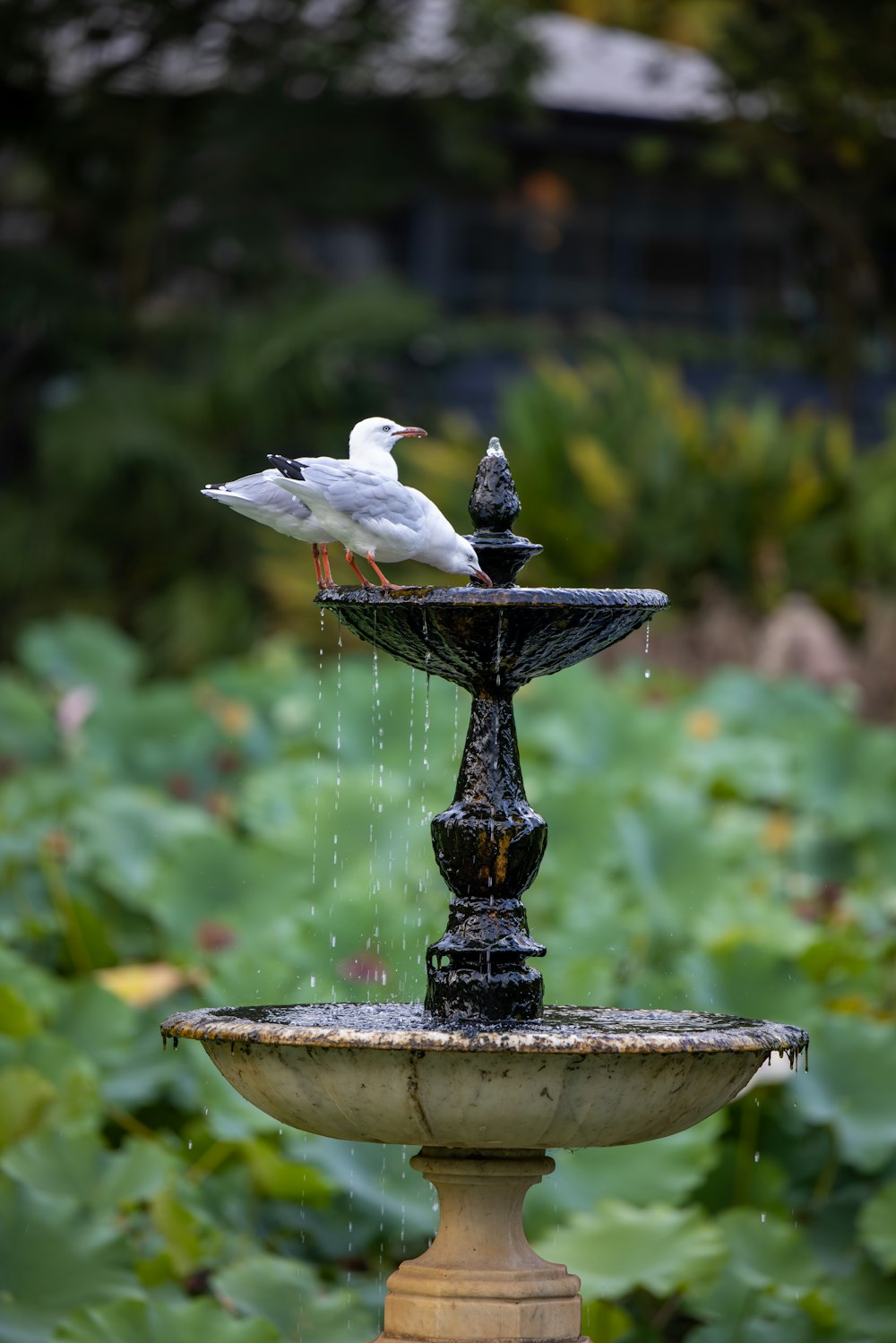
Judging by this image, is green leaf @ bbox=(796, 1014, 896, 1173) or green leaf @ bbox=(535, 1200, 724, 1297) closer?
green leaf @ bbox=(535, 1200, 724, 1297)

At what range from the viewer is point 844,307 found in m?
14.5

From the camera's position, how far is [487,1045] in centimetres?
220

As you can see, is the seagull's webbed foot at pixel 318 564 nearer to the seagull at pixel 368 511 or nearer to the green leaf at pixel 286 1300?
the seagull at pixel 368 511

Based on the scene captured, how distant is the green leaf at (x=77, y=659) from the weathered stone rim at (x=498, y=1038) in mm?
6285

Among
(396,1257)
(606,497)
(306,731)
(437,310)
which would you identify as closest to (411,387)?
(437,310)

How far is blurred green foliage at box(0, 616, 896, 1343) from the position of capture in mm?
3305

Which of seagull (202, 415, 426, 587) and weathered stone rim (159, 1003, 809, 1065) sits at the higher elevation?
seagull (202, 415, 426, 587)

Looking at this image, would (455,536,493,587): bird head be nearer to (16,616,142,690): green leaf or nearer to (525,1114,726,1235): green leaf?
(525,1114,726,1235): green leaf

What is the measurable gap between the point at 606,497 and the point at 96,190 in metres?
5.59

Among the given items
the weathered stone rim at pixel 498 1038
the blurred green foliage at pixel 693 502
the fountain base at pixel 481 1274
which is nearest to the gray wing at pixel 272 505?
the weathered stone rim at pixel 498 1038

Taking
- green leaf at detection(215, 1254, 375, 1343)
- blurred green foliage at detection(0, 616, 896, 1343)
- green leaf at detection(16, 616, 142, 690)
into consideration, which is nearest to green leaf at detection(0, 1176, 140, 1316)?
blurred green foliage at detection(0, 616, 896, 1343)

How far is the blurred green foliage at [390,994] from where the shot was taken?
3.30 meters

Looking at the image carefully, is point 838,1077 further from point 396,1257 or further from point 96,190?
point 96,190

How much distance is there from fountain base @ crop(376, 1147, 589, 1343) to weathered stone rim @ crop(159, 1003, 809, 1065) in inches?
7.8
